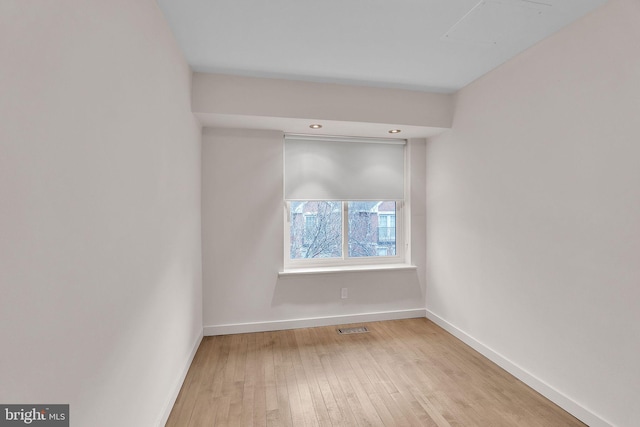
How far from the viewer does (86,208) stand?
101 centimetres

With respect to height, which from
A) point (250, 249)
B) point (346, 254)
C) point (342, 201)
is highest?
point (342, 201)

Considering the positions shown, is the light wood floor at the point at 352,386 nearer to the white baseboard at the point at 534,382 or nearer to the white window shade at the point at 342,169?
the white baseboard at the point at 534,382

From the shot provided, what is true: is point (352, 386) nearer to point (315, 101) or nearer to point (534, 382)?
point (534, 382)

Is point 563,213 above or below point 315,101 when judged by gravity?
below

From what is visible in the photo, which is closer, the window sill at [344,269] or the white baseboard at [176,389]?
the white baseboard at [176,389]

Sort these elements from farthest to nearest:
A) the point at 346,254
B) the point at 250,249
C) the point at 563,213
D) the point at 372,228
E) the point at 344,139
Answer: the point at 372,228 < the point at 346,254 < the point at 344,139 < the point at 250,249 < the point at 563,213

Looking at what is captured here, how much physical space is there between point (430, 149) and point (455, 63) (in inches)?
46.7

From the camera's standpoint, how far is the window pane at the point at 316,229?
11.3ft

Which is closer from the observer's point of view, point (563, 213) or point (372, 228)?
point (563, 213)

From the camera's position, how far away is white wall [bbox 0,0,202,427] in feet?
2.39

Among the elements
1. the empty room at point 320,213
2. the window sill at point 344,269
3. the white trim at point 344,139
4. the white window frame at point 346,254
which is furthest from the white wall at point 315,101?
the window sill at point 344,269

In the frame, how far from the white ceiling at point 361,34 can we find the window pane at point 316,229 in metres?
1.40

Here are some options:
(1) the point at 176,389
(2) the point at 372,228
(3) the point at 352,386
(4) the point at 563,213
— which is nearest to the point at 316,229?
(2) the point at 372,228

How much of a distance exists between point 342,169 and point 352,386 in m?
2.18
